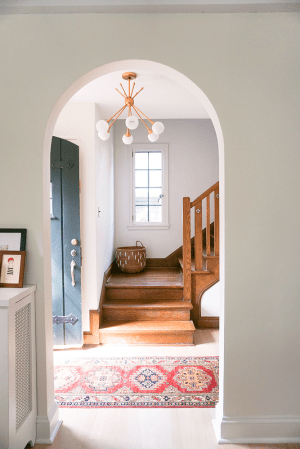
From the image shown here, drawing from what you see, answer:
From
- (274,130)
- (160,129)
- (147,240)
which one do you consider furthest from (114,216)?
(274,130)

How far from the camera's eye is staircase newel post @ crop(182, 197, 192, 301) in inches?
149

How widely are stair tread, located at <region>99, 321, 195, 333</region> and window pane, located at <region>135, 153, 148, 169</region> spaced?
8.52ft

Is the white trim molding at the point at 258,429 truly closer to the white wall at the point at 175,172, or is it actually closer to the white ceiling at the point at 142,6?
the white ceiling at the point at 142,6

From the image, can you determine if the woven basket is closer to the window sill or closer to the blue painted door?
the window sill

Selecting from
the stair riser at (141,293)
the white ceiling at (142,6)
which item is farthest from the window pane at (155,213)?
the white ceiling at (142,6)

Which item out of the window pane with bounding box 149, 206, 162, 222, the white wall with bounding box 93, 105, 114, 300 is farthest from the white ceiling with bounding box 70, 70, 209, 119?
the window pane with bounding box 149, 206, 162, 222

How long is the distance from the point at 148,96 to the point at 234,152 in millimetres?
1876

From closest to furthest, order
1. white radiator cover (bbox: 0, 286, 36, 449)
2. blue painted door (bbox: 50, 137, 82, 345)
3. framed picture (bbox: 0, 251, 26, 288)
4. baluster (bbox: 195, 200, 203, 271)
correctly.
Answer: white radiator cover (bbox: 0, 286, 36, 449)
framed picture (bbox: 0, 251, 26, 288)
blue painted door (bbox: 50, 137, 82, 345)
baluster (bbox: 195, 200, 203, 271)

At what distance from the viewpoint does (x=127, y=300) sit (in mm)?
4020

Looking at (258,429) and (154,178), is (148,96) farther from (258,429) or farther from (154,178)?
(258,429)

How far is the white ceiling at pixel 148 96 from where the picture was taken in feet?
9.70

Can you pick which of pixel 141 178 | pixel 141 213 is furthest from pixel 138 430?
pixel 141 178

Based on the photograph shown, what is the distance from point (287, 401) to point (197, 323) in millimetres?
1982

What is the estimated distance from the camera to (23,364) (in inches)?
73.9
